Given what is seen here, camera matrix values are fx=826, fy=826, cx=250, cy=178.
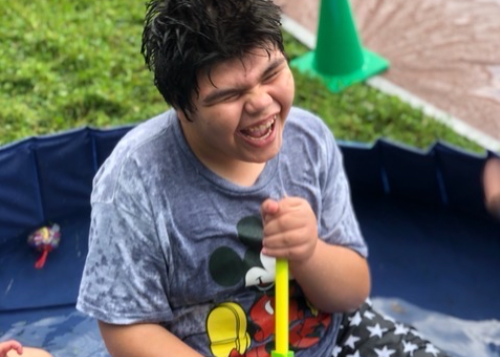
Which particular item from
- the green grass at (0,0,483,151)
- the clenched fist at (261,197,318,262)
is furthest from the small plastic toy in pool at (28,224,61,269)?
the clenched fist at (261,197,318,262)

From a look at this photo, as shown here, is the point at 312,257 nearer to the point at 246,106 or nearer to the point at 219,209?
the point at 219,209

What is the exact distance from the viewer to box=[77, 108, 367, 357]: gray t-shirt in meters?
1.32

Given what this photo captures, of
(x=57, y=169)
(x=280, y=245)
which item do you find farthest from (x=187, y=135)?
(x=57, y=169)

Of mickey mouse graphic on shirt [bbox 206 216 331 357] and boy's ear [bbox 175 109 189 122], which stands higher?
boy's ear [bbox 175 109 189 122]

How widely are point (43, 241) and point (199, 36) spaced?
1.17 metres

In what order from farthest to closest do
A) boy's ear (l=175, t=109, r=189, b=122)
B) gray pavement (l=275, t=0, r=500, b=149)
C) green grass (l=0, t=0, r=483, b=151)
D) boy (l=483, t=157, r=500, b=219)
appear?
gray pavement (l=275, t=0, r=500, b=149) < green grass (l=0, t=0, r=483, b=151) < boy (l=483, t=157, r=500, b=219) < boy's ear (l=175, t=109, r=189, b=122)

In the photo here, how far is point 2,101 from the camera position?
271 cm

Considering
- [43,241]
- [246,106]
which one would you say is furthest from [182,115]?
[43,241]

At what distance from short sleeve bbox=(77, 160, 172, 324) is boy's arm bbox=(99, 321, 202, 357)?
0.02 metres

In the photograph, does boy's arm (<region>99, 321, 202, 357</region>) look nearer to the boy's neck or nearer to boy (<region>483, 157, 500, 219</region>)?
the boy's neck

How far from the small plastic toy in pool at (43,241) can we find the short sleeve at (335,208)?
0.96 m

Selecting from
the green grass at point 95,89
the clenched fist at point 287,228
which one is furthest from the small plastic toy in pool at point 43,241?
the clenched fist at point 287,228

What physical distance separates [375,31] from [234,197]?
6.46 ft

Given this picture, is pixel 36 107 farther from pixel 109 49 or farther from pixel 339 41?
pixel 339 41
